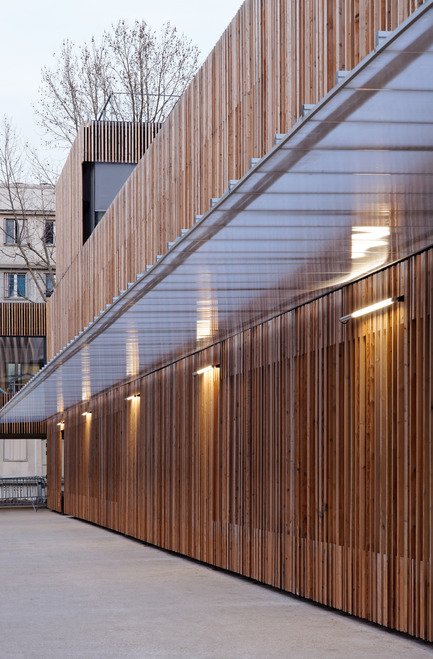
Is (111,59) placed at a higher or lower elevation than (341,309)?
higher

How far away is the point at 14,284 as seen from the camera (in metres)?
52.8

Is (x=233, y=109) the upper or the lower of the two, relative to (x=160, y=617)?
upper

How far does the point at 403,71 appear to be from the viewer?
4.62 m

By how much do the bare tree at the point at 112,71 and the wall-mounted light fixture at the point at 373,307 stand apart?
24.8m

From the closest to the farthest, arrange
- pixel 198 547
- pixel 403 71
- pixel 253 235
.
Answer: pixel 403 71
pixel 253 235
pixel 198 547

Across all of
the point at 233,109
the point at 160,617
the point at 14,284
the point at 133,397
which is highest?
the point at 14,284

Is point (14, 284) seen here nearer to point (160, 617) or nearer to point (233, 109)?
point (233, 109)

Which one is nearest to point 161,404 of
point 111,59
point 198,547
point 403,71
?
point 198,547

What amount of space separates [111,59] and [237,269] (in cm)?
2698

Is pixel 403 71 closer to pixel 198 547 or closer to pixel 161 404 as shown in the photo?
pixel 198 547

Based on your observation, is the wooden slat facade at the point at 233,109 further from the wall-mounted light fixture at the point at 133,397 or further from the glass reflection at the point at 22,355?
the glass reflection at the point at 22,355

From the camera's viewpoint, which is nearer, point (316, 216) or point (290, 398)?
point (316, 216)

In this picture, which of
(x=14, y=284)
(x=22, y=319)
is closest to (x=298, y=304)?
(x=22, y=319)

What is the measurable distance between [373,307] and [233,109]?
2.93 m
